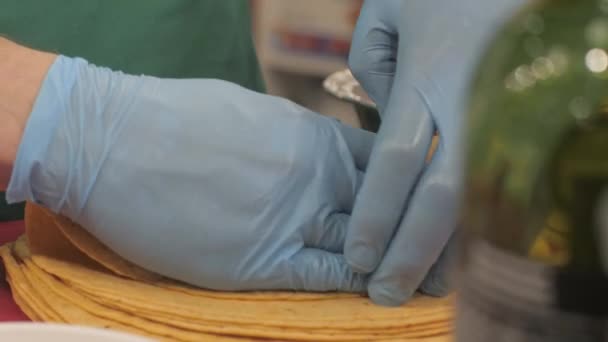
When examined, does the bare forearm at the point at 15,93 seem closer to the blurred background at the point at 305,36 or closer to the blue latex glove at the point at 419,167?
the blue latex glove at the point at 419,167

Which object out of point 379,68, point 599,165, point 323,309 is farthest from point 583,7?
point 379,68

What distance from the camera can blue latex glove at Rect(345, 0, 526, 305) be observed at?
23.2 inches

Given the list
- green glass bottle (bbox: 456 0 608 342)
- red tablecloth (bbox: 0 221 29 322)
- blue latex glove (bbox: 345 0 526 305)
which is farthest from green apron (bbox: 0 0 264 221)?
green glass bottle (bbox: 456 0 608 342)

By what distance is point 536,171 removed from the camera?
9.8 inches

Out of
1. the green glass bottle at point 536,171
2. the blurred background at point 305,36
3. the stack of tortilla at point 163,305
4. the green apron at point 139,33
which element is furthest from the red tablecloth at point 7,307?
the blurred background at point 305,36

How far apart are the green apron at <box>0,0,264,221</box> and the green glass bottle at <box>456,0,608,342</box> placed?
670 millimetres

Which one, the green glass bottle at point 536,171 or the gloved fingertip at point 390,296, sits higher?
the green glass bottle at point 536,171

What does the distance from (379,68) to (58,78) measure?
0.93 feet

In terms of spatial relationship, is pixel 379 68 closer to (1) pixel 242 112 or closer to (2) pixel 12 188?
(1) pixel 242 112

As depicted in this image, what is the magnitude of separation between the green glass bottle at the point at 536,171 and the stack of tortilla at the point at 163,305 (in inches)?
12.2

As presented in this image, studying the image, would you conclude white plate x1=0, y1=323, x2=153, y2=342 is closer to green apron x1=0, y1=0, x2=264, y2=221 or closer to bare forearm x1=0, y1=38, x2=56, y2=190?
bare forearm x1=0, y1=38, x2=56, y2=190

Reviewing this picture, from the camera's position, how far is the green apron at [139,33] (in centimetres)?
84

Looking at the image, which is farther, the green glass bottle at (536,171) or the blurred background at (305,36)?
the blurred background at (305,36)

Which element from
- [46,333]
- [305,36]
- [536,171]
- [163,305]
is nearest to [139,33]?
[163,305]
